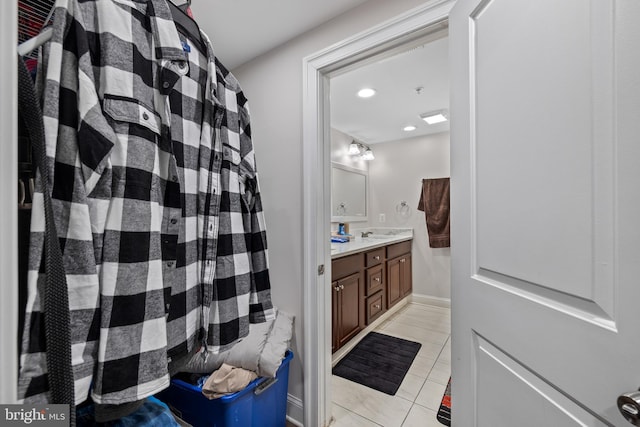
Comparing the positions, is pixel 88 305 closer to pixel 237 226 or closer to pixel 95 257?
pixel 95 257

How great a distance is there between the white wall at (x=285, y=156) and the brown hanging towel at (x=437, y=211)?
8.12ft

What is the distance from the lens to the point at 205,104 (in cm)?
73

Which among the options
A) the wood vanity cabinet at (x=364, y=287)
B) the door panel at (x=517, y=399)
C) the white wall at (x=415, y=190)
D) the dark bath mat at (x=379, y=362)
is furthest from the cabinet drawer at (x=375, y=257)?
the door panel at (x=517, y=399)

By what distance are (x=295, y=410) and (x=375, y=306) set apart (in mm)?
1367

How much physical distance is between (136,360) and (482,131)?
107cm

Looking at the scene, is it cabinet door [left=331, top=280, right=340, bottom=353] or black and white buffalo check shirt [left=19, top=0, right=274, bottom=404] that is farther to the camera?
cabinet door [left=331, top=280, right=340, bottom=353]

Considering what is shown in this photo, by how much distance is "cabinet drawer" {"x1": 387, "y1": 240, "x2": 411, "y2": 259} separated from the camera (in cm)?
296

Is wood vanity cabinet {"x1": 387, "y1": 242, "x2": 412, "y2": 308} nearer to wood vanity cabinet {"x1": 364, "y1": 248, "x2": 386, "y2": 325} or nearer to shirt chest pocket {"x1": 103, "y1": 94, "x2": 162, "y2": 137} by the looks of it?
wood vanity cabinet {"x1": 364, "y1": 248, "x2": 386, "y2": 325}

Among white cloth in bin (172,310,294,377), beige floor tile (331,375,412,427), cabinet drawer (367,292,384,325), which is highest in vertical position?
white cloth in bin (172,310,294,377)

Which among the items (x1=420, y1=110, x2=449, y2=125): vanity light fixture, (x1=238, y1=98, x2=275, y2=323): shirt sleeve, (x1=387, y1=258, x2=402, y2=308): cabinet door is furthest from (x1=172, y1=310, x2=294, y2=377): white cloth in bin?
(x1=420, y1=110, x2=449, y2=125): vanity light fixture

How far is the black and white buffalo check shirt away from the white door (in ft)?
2.47

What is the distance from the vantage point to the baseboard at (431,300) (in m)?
3.34

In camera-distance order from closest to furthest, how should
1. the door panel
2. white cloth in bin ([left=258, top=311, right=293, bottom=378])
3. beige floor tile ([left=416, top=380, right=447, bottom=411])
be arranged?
1. the door panel
2. white cloth in bin ([left=258, top=311, right=293, bottom=378])
3. beige floor tile ([left=416, top=380, right=447, bottom=411])

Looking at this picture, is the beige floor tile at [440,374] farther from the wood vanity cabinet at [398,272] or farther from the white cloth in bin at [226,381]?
the white cloth in bin at [226,381]
